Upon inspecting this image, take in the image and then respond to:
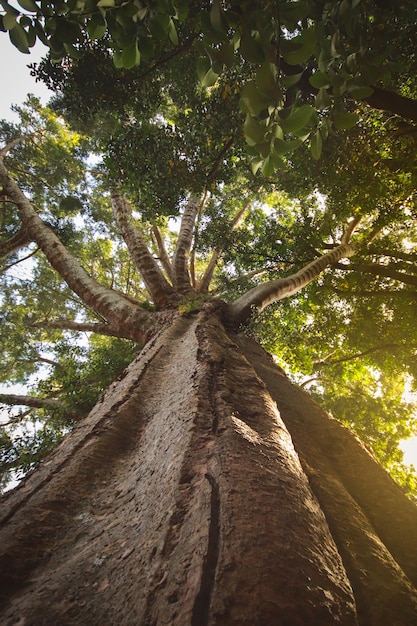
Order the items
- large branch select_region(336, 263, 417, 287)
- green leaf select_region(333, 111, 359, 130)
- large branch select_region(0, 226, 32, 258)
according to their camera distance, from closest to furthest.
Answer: green leaf select_region(333, 111, 359, 130) → large branch select_region(336, 263, 417, 287) → large branch select_region(0, 226, 32, 258)

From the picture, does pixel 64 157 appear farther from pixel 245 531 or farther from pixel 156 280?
pixel 245 531

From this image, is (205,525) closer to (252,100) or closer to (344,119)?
(252,100)

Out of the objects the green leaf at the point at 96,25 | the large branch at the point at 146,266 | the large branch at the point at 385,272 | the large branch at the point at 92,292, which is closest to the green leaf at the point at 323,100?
the green leaf at the point at 96,25

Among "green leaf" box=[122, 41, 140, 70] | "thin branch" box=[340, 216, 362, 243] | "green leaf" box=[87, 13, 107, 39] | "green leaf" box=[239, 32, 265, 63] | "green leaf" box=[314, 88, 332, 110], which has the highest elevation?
"thin branch" box=[340, 216, 362, 243]

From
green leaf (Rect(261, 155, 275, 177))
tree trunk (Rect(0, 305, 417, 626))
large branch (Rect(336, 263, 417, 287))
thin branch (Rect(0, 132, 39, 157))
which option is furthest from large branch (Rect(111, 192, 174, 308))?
thin branch (Rect(0, 132, 39, 157))

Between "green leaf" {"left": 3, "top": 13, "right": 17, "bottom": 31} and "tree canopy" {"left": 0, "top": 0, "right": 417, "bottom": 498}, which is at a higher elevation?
"tree canopy" {"left": 0, "top": 0, "right": 417, "bottom": 498}

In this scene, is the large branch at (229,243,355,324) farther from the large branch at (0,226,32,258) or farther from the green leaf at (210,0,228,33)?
the large branch at (0,226,32,258)

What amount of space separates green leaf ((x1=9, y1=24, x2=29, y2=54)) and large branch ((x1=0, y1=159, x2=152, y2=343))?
335cm

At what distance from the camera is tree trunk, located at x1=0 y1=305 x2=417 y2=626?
33.3 inches

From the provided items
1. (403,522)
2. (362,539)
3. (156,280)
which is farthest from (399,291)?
(362,539)

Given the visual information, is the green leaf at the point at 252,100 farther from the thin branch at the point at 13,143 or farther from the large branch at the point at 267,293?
the thin branch at the point at 13,143

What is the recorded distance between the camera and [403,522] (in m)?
1.67

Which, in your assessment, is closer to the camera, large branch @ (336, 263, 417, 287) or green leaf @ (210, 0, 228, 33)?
green leaf @ (210, 0, 228, 33)

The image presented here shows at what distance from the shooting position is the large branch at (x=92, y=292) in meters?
4.40
